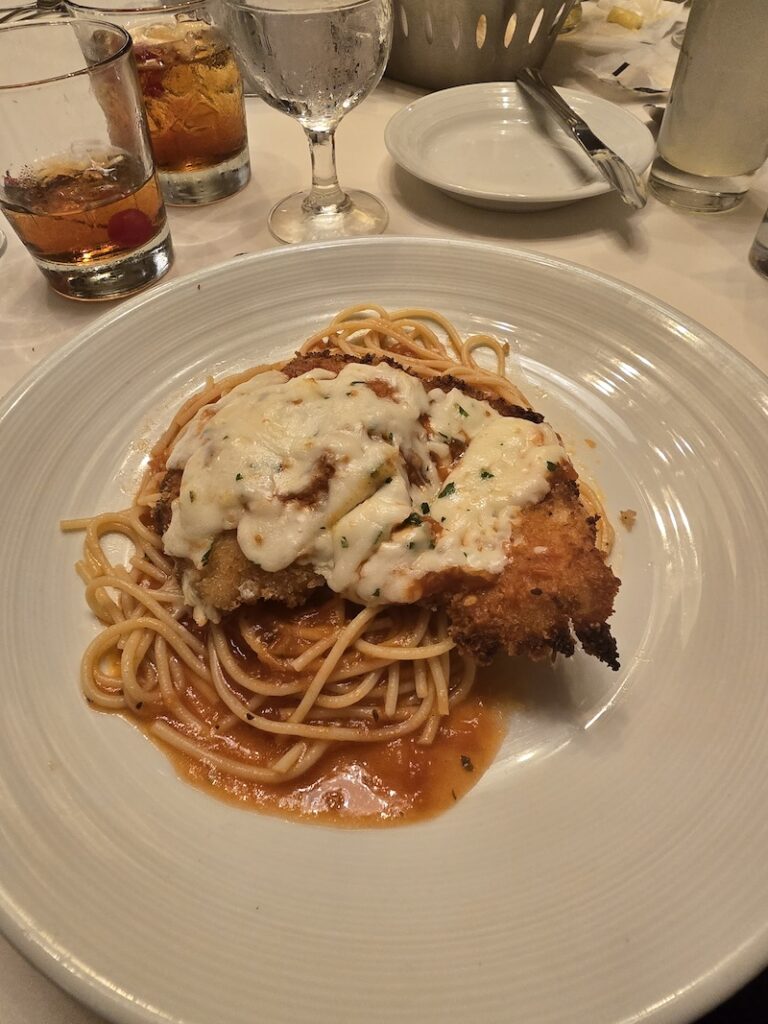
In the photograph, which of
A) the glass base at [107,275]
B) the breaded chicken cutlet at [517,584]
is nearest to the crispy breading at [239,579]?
the breaded chicken cutlet at [517,584]

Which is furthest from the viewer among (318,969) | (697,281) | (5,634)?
(697,281)

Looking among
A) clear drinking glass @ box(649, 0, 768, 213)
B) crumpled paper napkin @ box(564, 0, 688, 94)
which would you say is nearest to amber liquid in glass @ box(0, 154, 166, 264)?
clear drinking glass @ box(649, 0, 768, 213)

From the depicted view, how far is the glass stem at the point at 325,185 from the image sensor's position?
316 centimetres

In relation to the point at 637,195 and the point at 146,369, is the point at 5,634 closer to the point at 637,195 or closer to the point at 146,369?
the point at 146,369

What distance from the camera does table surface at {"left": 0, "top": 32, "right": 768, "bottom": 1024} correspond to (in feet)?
8.80

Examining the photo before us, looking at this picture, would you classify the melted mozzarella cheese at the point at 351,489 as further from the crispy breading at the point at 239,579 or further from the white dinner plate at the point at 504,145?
the white dinner plate at the point at 504,145

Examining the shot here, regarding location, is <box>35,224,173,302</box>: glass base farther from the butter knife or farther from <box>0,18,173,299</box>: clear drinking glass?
the butter knife

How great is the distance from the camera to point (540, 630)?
5.69 ft

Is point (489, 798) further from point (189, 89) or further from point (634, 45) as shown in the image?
point (634, 45)

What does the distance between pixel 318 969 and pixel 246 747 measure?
65cm

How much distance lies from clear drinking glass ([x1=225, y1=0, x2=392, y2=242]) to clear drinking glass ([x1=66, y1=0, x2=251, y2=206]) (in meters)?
0.37

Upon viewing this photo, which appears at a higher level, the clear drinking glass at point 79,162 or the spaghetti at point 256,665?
the clear drinking glass at point 79,162

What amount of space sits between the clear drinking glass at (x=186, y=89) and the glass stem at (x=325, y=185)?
42cm

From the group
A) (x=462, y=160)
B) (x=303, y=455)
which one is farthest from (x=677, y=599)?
(x=462, y=160)
